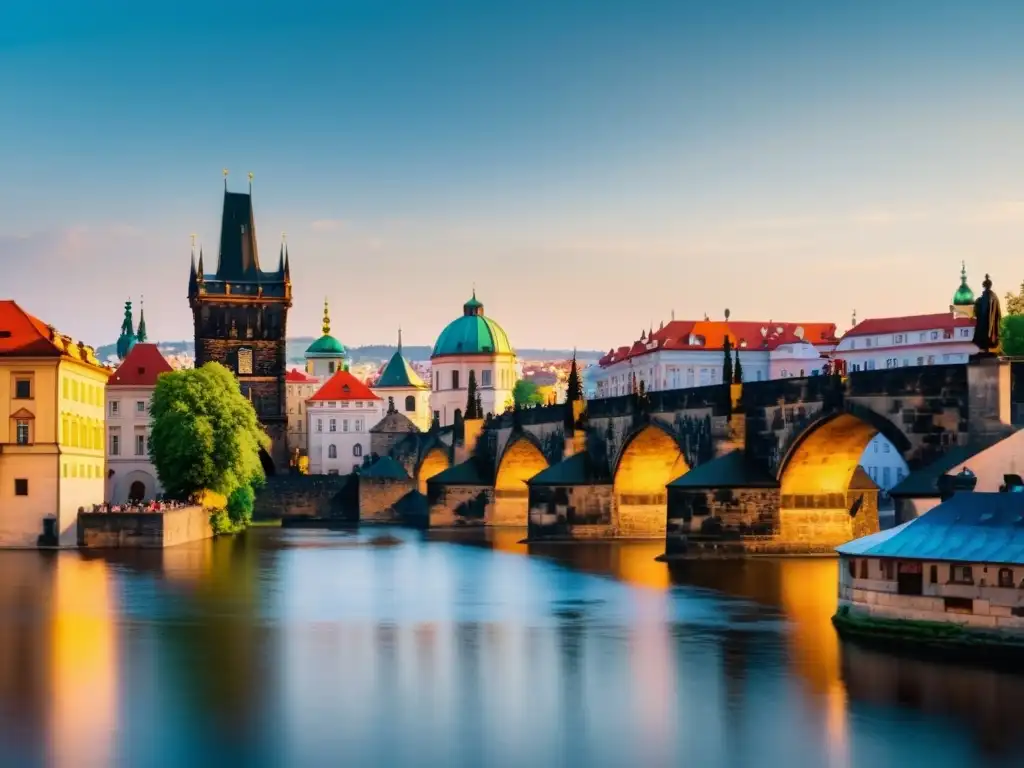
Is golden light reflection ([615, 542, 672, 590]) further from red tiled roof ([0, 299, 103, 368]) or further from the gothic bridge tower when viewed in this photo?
the gothic bridge tower

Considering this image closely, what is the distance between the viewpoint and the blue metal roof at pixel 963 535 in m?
32.0

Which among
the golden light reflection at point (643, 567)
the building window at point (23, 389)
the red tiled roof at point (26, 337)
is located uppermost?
the red tiled roof at point (26, 337)

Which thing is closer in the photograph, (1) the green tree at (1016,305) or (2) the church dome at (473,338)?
(1) the green tree at (1016,305)

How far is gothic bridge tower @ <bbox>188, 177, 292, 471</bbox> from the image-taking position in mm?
143125

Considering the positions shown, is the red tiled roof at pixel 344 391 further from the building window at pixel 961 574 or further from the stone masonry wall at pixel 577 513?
the building window at pixel 961 574

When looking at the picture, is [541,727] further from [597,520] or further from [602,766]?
[597,520]

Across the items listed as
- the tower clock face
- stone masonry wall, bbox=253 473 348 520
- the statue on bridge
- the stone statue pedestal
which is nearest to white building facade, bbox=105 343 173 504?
stone masonry wall, bbox=253 473 348 520

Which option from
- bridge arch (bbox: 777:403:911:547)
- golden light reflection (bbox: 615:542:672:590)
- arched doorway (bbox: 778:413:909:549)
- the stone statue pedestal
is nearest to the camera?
the stone statue pedestal

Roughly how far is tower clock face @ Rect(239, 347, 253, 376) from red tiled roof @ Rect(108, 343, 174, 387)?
27224 mm

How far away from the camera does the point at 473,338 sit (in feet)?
547

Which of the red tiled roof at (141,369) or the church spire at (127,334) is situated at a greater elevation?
the church spire at (127,334)

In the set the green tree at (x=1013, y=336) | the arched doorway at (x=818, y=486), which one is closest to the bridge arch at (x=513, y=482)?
the green tree at (x=1013, y=336)

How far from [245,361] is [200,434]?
6256 cm

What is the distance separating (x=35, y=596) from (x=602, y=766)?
2889 cm
